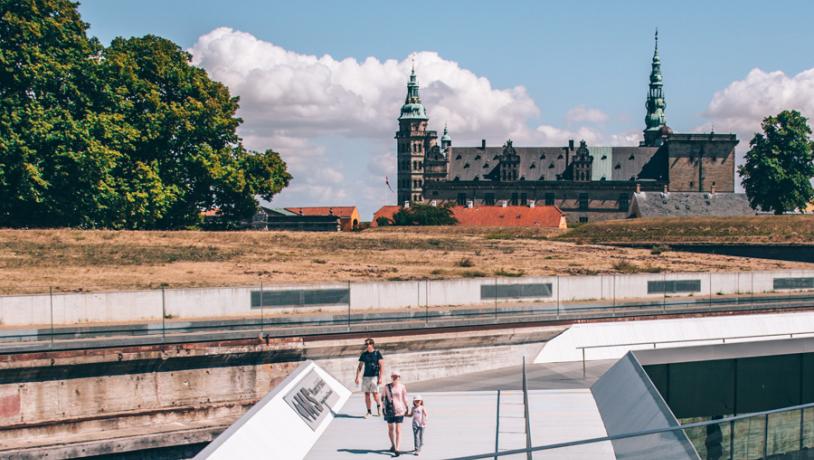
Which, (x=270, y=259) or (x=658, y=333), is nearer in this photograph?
(x=658, y=333)

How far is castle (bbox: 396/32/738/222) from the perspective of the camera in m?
149

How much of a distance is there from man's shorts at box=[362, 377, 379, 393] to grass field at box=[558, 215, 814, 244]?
63095 mm

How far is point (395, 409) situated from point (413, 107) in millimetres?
163408

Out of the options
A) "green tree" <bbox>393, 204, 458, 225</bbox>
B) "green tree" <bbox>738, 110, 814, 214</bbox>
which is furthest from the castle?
"green tree" <bbox>738, 110, 814, 214</bbox>

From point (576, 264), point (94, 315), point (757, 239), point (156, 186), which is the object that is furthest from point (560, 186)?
point (94, 315)

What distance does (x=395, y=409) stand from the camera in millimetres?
15797

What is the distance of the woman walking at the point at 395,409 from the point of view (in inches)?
623

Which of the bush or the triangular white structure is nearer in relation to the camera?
the triangular white structure

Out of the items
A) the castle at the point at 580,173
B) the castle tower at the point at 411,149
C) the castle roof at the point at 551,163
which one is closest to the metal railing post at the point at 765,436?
the castle at the point at 580,173

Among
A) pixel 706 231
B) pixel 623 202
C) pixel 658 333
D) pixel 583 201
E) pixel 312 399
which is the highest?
pixel 583 201

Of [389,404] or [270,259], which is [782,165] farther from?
[389,404]

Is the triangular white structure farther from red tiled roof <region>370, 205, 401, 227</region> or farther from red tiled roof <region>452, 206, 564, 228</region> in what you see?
red tiled roof <region>370, 205, 401, 227</region>

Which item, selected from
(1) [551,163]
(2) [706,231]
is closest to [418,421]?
(2) [706,231]

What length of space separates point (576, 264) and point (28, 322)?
41.4 m
